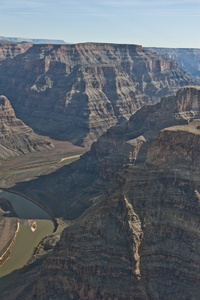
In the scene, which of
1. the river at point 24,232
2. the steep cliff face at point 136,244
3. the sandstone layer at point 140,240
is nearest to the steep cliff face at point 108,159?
the river at point 24,232

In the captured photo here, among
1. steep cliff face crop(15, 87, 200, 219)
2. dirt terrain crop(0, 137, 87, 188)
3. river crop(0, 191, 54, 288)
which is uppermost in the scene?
steep cliff face crop(15, 87, 200, 219)

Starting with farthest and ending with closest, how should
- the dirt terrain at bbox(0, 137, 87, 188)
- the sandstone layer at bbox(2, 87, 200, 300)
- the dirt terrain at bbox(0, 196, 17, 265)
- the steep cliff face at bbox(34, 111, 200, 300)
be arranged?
the dirt terrain at bbox(0, 137, 87, 188)
the dirt terrain at bbox(0, 196, 17, 265)
the sandstone layer at bbox(2, 87, 200, 300)
the steep cliff face at bbox(34, 111, 200, 300)

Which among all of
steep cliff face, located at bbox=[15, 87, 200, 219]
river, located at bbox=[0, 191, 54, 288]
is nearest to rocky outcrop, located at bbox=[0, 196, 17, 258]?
river, located at bbox=[0, 191, 54, 288]

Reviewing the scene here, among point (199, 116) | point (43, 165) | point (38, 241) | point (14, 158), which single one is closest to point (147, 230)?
point (38, 241)

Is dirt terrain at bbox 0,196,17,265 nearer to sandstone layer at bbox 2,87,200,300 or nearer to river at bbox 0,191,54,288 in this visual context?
river at bbox 0,191,54,288

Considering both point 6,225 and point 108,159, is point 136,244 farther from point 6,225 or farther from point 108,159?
point 108,159
